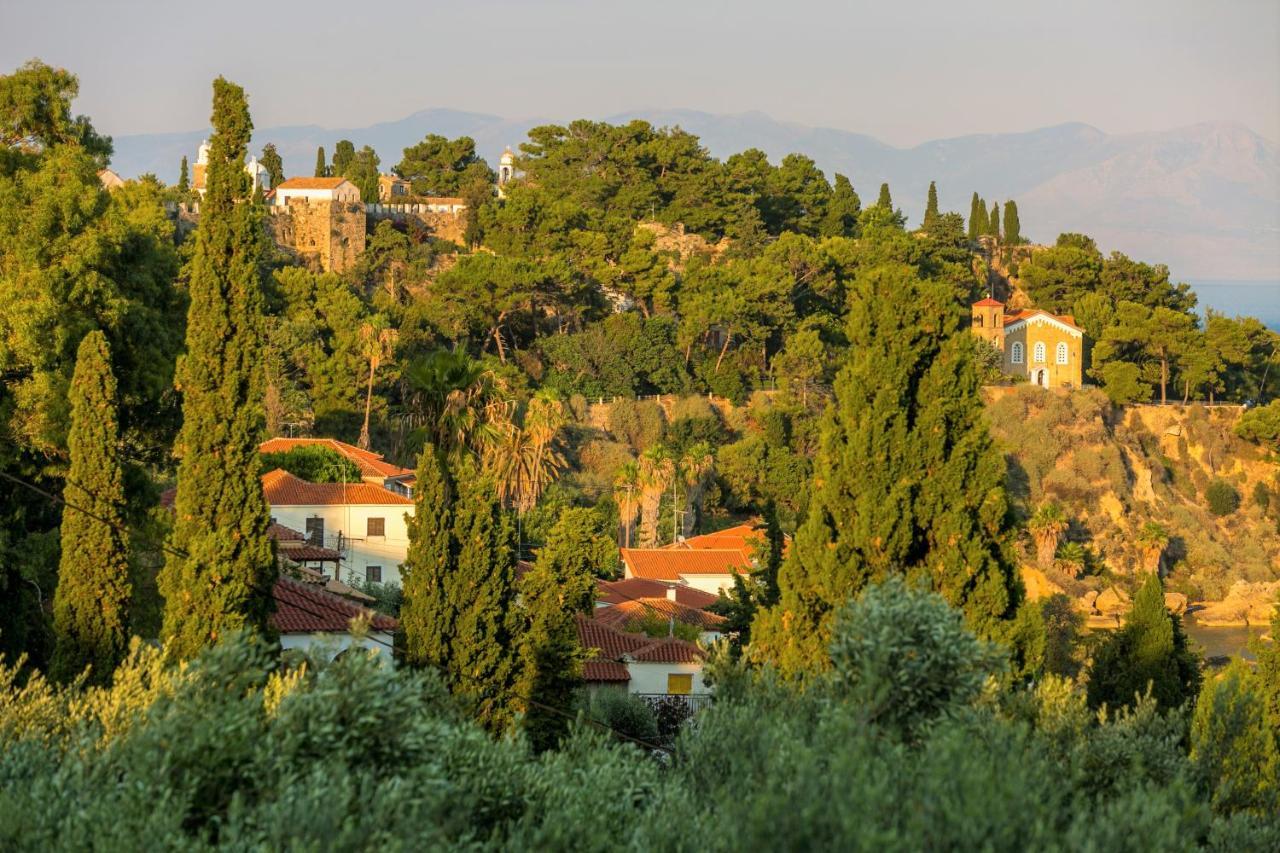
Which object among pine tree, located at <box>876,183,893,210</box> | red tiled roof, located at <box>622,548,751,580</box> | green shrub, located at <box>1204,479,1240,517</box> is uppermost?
pine tree, located at <box>876,183,893,210</box>

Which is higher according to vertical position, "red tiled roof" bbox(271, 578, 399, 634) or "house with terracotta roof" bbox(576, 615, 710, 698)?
"red tiled roof" bbox(271, 578, 399, 634)

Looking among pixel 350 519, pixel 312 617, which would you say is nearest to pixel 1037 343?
pixel 350 519

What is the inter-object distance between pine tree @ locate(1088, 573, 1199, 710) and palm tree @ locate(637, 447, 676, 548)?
3336 cm

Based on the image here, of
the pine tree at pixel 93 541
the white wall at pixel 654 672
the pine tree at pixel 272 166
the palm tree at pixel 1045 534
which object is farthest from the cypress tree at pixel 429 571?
the pine tree at pixel 272 166

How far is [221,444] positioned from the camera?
17750mm

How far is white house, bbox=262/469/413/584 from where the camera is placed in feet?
136

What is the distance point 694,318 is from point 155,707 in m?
61.5

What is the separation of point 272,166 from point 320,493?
5296 centimetres

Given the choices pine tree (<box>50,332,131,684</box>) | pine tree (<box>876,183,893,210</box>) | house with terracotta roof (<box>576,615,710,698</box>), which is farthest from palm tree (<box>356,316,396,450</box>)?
pine tree (<box>876,183,893,210</box>)

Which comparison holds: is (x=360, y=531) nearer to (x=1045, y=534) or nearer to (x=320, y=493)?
(x=320, y=493)

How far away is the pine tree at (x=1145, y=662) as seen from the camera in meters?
23.7

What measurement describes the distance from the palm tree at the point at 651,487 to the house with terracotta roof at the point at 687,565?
293 inches

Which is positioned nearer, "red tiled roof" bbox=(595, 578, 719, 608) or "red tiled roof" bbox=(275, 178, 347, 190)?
"red tiled roof" bbox=(595, 578, 719, 608)

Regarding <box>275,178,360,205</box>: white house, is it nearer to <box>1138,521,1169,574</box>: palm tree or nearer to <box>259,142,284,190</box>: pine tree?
<box>259,142,284,190</box>: pine tree
